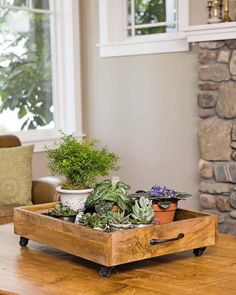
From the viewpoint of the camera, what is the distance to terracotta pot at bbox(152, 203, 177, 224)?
2.22m

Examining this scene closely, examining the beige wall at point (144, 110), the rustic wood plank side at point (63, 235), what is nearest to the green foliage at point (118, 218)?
the rustic wood plank side at point (63, 235)

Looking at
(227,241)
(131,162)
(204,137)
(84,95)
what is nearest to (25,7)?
(84,95)

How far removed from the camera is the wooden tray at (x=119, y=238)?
78.2 inches

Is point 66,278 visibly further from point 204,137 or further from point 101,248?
point 204,137

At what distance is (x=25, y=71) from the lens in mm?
4918

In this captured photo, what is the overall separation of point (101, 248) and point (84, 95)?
10.9ft

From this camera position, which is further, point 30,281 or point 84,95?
point 84,95

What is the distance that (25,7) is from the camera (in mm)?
4883

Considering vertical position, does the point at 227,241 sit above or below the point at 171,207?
below

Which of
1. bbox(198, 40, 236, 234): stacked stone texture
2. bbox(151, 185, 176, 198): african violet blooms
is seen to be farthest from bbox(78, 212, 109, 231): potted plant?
bbox(198, 40, 236, 234): stacked stone texture

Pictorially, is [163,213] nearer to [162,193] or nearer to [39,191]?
[162,193]

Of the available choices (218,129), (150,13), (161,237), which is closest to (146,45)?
(150,13)

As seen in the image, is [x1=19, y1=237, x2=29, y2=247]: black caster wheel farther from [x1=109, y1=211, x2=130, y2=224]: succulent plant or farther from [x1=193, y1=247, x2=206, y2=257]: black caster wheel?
[x1=193, y1=247, x2=206, y2=257]: black caster wheel

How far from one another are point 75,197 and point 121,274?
1.41 ft
